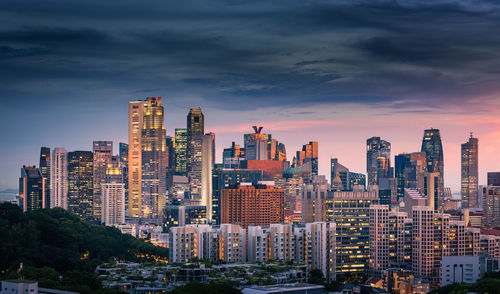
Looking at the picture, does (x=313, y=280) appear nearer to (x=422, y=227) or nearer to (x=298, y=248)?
(x=298, y=248)

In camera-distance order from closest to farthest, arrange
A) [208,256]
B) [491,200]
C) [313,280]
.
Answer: [313,280] < [208,256] < [491,200]

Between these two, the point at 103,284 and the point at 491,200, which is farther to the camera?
the point at 491,200

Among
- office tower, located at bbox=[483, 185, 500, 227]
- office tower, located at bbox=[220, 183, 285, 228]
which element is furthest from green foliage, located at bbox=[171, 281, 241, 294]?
office tower, located at bbox=[483, 185, 500, 227]

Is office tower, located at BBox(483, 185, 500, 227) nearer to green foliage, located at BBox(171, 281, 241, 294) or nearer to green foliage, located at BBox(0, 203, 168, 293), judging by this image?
green foliage, located at BBox(0, 203, 168, 293)

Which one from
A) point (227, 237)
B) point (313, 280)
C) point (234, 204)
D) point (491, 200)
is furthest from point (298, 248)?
point (491, 200)

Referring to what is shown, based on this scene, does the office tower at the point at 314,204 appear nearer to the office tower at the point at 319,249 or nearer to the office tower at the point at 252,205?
the office tower at the point at 252,205
